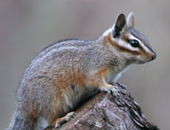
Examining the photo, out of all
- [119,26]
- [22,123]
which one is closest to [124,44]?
[119,26]

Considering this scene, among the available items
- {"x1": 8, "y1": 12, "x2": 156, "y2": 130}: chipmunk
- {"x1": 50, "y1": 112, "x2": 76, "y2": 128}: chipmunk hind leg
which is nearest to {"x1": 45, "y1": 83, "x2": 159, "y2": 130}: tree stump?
{"x1": 50, "y1": 112, "x2": 76, "y2": 128}: chipmunk hind leg

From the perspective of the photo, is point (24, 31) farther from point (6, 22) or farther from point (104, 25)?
point (104, 25)

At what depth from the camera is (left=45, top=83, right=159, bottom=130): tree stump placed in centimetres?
479

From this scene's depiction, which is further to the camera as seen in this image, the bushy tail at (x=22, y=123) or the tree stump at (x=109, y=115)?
the bushy tail at (x=22, y=123)

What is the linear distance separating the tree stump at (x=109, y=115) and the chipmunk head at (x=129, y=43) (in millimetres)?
706

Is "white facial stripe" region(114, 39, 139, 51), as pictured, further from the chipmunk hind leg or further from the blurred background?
the blurred background

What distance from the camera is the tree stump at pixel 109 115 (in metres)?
4.79

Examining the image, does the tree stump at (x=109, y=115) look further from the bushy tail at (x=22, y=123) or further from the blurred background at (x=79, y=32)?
the blurred background at (x=79, y=32)

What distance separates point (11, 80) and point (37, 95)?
5.45 m

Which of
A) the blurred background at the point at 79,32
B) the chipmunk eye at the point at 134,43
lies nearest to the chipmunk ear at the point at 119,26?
the chipmunk eye at the point at 134,43

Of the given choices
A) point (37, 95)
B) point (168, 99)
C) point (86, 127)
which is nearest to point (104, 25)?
point (168, 99)

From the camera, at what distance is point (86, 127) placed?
4.76 m

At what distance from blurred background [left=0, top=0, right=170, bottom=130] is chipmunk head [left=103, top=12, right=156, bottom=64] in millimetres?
4121

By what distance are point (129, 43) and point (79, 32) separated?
239 inches
